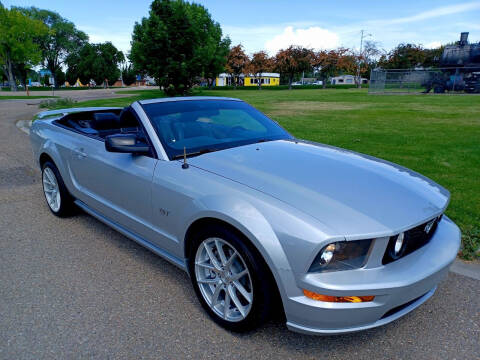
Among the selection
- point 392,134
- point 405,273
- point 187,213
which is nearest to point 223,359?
point 187,213

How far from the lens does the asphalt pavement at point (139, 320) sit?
2215 millimetres

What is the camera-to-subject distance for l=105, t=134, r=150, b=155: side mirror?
2.81 meters

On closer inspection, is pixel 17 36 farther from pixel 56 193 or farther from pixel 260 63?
pixel 56 193

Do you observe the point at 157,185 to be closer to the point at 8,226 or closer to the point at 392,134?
the point at 8,226

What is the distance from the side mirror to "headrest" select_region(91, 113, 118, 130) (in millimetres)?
1790

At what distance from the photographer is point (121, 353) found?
2203 mm

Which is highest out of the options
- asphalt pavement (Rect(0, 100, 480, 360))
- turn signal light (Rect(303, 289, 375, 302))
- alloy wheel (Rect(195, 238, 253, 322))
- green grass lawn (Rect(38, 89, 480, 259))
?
turn signal light (Rect(303, 289, 375, 302))

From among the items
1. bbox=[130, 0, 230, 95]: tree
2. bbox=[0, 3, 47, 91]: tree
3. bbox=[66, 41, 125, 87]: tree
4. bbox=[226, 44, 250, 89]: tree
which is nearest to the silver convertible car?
bbox=[130, 0, 230, 95]: tree

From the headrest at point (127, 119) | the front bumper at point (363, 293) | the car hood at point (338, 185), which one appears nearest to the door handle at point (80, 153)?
the headrest at point (127, 119)

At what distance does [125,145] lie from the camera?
2.82 meters

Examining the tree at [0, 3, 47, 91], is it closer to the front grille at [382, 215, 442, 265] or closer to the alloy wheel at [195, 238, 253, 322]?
the alloy wheel at [195, 238, 253, 322]

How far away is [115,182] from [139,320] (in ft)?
3.98

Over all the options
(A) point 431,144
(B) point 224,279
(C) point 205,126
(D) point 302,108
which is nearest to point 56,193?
(C) point 205,126

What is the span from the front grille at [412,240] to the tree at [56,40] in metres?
86.3
